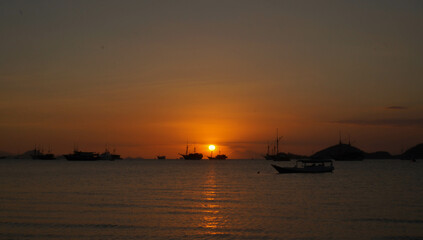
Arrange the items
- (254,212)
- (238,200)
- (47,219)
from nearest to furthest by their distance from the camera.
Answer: (47,219) < (254,212) < (238,200)

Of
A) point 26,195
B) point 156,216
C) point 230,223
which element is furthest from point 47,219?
point 26,195

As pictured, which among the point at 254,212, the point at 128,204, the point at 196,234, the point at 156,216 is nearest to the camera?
the point at 196,234

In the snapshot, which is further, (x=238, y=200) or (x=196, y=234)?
(x=238, y=200)

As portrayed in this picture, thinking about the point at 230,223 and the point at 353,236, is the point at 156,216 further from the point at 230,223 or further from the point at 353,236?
the point at 353,236

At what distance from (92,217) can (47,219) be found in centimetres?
375

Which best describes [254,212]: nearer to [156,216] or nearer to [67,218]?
[156,216]

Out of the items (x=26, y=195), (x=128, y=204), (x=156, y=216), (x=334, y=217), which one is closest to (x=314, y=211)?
(x=334, y=217)

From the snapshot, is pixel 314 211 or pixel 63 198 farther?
pixel 63 198

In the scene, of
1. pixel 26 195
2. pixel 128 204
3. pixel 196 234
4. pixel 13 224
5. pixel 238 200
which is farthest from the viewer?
pixel 26 195

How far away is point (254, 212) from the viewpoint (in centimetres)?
4219

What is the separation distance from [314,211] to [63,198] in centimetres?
3072

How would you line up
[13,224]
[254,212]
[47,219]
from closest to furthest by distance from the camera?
[13,224]
[47,219]
[254,212]

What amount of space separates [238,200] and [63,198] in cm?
2185

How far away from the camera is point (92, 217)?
38.2 metres
